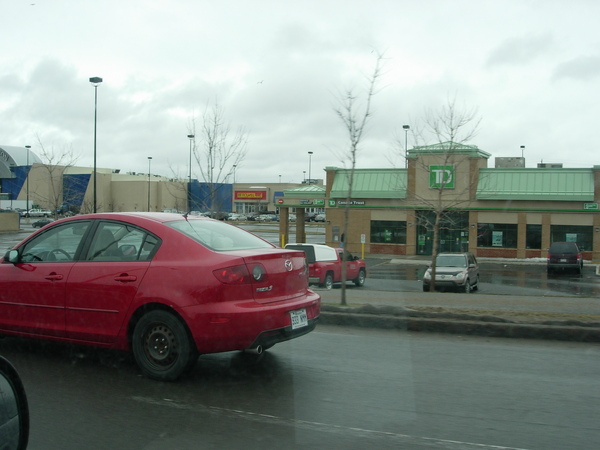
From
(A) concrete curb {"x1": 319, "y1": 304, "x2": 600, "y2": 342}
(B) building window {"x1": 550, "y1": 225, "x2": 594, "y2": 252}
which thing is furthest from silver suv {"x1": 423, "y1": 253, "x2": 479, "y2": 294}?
(B) building window {"x1": 550, "y1": 225, "x2": 594, "y2": 252}

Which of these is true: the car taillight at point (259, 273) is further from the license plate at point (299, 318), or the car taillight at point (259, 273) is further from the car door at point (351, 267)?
the car door at point (351, 267)

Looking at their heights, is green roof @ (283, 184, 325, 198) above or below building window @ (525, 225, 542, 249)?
above

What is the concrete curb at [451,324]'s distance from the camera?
26.1 feet

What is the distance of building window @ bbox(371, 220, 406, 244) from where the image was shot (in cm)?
4312

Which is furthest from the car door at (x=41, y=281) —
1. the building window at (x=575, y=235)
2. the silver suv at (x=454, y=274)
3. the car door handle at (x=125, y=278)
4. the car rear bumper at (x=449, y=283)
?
the building window at (x=575, y=235)

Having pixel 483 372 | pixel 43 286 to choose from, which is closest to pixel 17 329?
pixel 43 286

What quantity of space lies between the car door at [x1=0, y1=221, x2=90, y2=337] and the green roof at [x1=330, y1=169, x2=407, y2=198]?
3683 centimetres

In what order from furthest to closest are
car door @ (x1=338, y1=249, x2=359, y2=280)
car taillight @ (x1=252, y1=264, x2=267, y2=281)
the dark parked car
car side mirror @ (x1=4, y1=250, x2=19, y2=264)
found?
the dark parked car, car door @ (x1=338, y1=249, x2=359, y2=280), car side mirror @ (x1=4, y1=250, x2=19, y2=264), car taillight @ (x1=252, y1=264, x2=267, y2=281)

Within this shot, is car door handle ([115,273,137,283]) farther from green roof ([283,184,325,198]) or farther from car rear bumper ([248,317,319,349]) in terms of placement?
green roof ([283,184,325,198])

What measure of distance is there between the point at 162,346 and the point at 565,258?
91.7 feet

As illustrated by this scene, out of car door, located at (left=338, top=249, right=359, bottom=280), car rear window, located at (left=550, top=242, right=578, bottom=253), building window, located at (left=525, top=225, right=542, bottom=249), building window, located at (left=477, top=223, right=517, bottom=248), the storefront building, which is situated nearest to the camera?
car door, located at (left=338, top=249, right=359, bottom=280)

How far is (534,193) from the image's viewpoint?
40.0 meters

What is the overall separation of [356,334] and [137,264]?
142 inches

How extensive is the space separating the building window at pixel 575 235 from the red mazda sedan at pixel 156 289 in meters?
37.1
